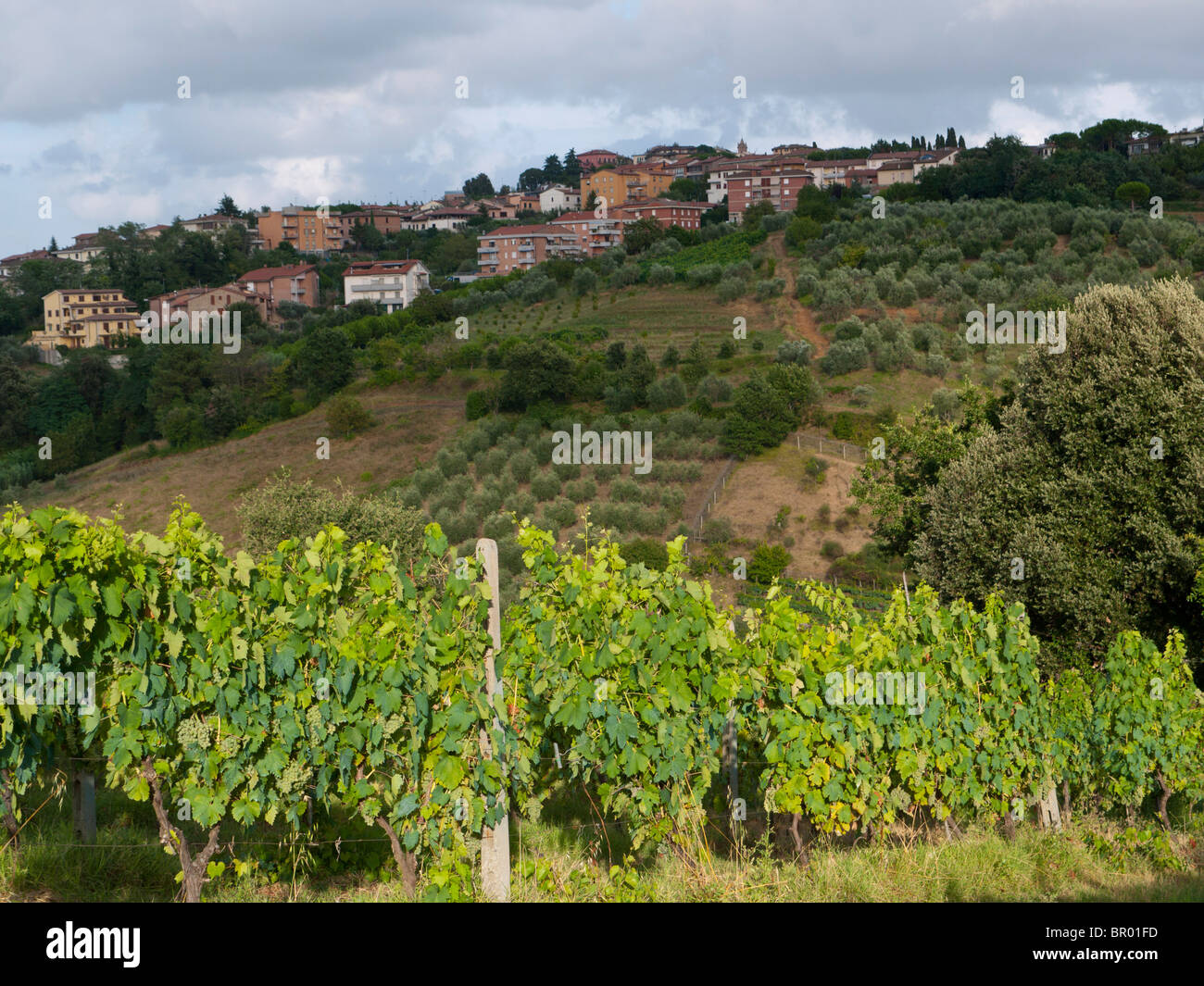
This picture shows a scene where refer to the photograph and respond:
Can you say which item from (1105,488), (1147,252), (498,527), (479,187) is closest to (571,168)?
(479,187)

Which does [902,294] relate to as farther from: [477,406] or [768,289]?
[477,406]

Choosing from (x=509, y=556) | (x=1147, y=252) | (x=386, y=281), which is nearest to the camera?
(x=509, y=556)

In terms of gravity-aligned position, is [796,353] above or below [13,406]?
above

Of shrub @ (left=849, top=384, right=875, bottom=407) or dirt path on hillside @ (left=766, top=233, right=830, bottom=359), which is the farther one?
Result: dirt path on hillside @ (left=766, top=233, right=830, bottom=359)

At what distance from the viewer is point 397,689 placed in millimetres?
5156

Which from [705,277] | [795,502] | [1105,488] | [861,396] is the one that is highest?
[705,277]

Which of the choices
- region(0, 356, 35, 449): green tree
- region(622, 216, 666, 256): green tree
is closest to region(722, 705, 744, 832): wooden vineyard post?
region(0, 356, 35, 449): green tree

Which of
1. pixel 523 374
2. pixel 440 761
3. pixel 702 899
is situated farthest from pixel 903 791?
pixel 523 374

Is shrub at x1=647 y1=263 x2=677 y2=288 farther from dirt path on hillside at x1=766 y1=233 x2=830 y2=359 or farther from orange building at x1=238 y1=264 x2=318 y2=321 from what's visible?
orange building at x1=238 y1=264 x2=318 y2=321

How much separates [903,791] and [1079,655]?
601cm

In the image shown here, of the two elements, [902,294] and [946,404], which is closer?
[946,404]

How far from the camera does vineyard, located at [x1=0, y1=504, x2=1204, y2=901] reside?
489 centimetres

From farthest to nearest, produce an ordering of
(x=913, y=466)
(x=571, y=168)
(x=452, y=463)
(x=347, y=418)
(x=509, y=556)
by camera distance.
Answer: (x=571, y=168) < (x=347, y=418) < (x=452, y=463) < (x=509, y=556) < (x=913, y=466)
